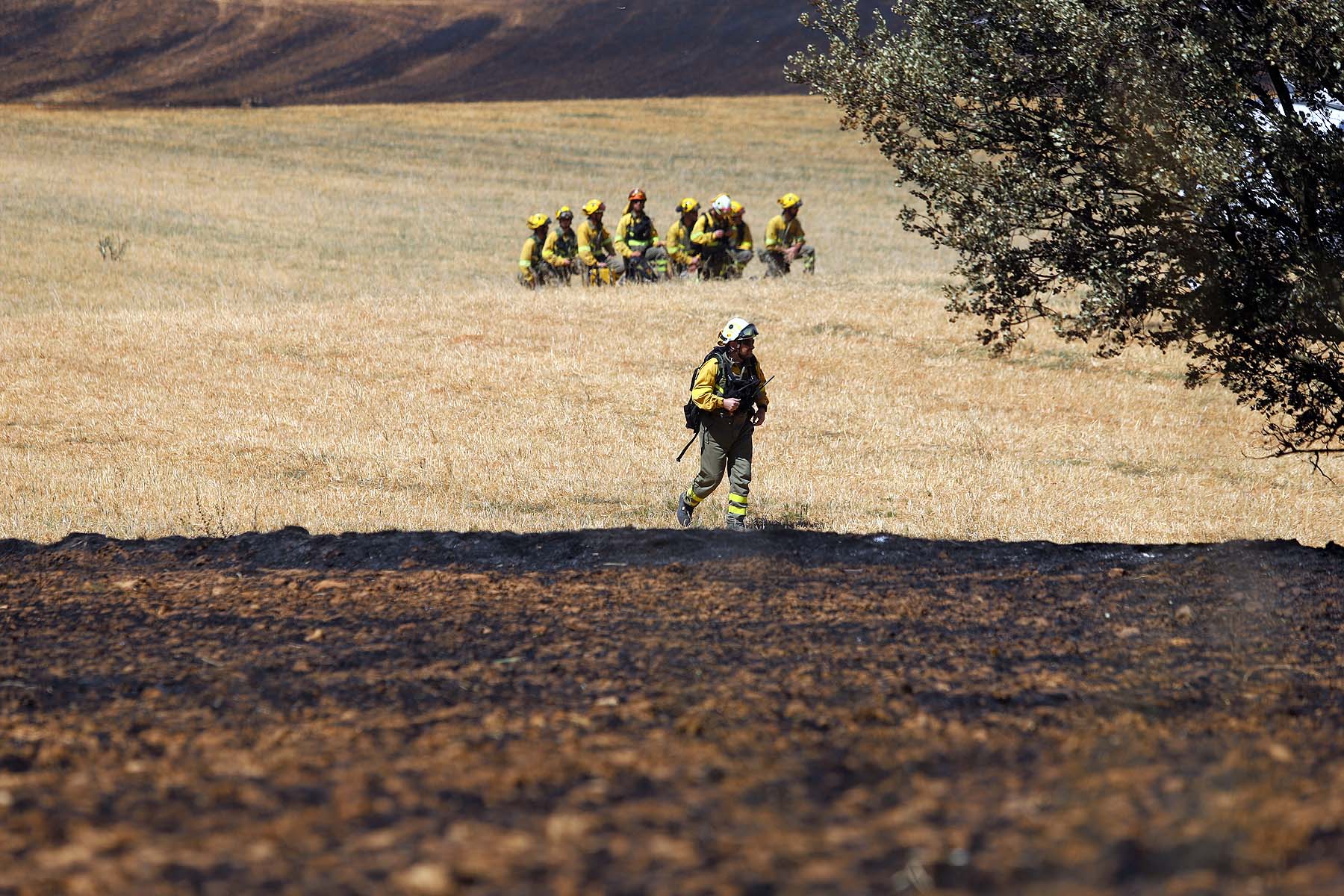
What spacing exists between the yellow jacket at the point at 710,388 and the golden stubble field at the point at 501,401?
5.77 feet

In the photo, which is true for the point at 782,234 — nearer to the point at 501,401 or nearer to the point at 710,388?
the point at 501,401

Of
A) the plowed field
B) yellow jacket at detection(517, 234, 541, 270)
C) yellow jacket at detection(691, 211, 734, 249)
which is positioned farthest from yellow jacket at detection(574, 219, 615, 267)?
the plowed field

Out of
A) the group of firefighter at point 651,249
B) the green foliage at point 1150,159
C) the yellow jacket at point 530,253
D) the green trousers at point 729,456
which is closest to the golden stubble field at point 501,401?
the yellow jacket at point 530,253

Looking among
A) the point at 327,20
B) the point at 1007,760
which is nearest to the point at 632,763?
the point at 1007,760

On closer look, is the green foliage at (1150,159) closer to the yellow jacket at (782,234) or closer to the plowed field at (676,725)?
the plowed field at (676,725)

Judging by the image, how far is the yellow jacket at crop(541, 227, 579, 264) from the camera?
26.0 meters

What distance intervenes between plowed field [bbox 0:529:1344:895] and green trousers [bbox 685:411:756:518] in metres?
2.26

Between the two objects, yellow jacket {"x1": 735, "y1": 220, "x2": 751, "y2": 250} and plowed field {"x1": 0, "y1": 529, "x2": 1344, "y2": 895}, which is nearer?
plowed field {"x1": 0, "y1": 529, "x2": 1344, "y2": 895}

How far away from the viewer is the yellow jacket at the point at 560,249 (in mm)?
26016

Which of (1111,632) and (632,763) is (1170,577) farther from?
(632,763)

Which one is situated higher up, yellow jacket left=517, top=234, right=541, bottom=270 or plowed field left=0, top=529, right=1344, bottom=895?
yellow jacket left=517, top=234, right=541, bottom=270

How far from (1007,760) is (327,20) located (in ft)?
246

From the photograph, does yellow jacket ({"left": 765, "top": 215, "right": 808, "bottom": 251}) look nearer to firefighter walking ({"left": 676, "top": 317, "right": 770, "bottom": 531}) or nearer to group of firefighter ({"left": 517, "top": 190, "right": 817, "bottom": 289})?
group of firefighter ({"left": 517, "top": 190, "right": 817, "bottom": 289})

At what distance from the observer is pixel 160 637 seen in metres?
6.77
